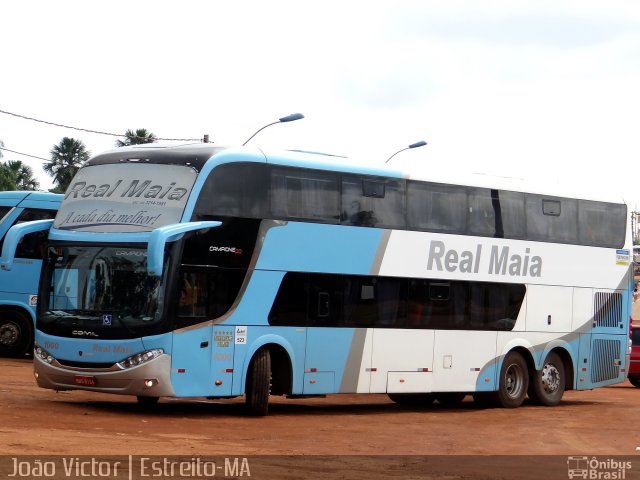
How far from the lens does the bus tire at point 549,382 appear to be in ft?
81.8

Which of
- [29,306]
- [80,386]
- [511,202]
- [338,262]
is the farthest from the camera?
[29,306]

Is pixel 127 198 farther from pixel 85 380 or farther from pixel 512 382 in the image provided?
pixel 512 382

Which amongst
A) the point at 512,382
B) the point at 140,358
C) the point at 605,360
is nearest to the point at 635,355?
the point at 605,360

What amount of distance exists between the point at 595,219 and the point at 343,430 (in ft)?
31.8

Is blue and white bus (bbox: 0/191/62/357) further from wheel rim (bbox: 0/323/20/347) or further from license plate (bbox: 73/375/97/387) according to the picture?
license plate (bbox: 73/375/97/387)

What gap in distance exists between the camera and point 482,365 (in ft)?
76.4

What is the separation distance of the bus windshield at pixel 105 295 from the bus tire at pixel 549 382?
976 centimetres

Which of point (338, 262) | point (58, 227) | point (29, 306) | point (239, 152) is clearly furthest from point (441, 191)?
point (29, 306)

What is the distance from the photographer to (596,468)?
14.5m

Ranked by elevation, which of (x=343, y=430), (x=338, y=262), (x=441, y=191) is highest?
(x=441, y=191)

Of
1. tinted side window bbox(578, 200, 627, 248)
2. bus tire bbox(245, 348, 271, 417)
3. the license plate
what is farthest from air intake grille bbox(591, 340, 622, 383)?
the license plate

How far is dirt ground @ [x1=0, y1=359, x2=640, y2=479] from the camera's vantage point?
544 inches

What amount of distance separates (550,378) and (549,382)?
0.08 metres

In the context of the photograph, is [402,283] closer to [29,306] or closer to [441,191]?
[441,191]
